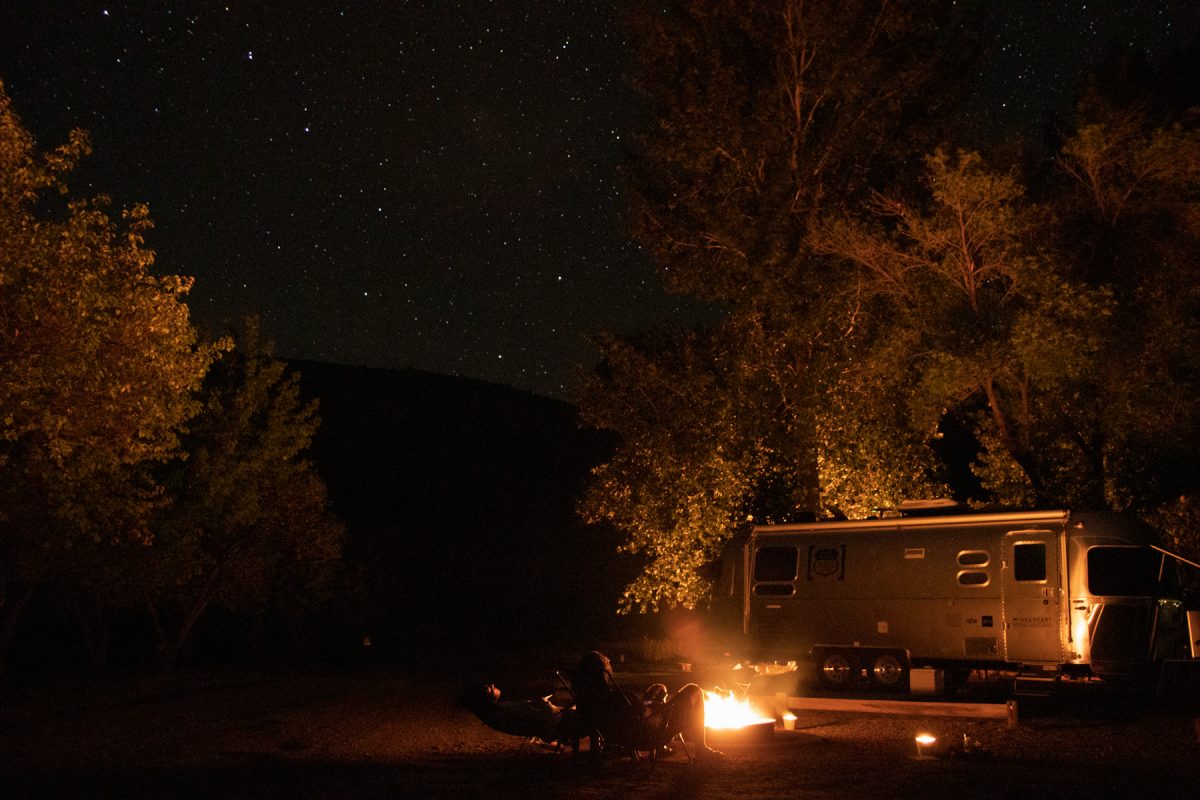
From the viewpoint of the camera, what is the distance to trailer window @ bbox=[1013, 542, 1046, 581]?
15.3 metres

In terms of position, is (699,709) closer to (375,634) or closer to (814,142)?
(814,142)

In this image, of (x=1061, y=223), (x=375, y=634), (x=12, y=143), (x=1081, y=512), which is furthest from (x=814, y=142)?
(x=375, y=634)

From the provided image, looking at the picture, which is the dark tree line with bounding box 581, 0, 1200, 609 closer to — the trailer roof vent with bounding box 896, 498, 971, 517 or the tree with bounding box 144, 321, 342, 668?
the trailer roof vent with bounding box 896, 498, 971, 517

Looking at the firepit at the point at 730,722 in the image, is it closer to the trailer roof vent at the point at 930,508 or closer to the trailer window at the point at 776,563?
the trailer window at the point at 776,563

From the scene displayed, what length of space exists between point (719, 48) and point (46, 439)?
14100 millimetres

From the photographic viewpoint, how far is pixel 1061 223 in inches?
771

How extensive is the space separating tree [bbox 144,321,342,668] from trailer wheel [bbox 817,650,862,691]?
40.8 feet

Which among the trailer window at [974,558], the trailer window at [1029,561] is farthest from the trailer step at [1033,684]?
the trailer window at [974,558]

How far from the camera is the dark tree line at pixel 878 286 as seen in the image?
18.6 metres

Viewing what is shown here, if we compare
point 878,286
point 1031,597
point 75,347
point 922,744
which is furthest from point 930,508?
point 75,347

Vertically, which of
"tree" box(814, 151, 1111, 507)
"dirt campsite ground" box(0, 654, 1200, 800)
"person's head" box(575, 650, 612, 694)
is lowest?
"dirt campsite ground" box(0, 654, 1200, 800)

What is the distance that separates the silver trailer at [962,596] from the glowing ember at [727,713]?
5.35 m

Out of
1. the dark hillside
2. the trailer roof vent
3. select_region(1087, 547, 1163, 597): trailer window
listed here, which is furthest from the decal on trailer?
the dark hillside

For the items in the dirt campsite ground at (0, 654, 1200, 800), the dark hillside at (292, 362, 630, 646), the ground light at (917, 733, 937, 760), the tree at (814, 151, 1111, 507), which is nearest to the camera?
the dirt campsite ground at (0, 654, 1200, 800)
